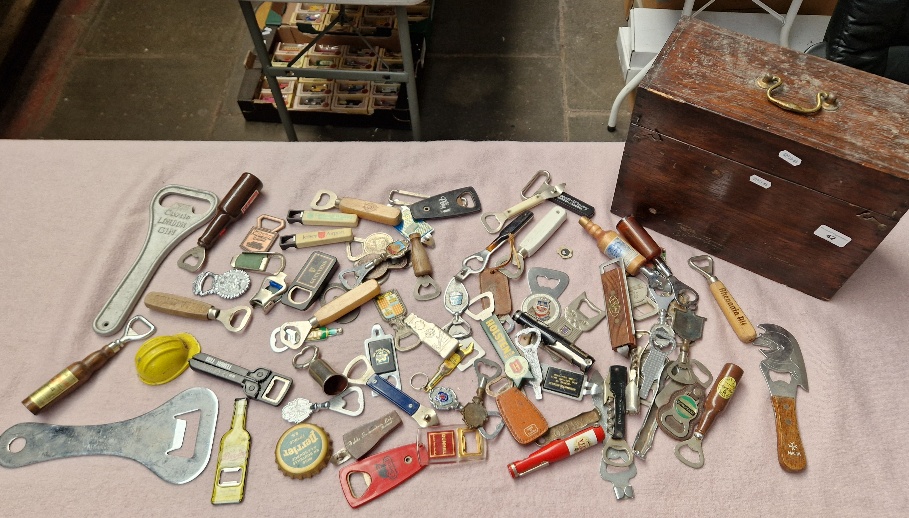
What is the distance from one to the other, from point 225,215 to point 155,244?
0.17 m

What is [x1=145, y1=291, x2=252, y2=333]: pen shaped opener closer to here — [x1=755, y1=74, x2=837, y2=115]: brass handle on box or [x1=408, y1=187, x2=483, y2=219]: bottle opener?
[x1=408, y1=187, x2=483, y2=219]: bottle opener

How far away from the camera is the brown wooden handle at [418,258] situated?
1.28 m

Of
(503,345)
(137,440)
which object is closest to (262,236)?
(137,440)

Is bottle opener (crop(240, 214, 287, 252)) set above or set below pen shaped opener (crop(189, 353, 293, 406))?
above

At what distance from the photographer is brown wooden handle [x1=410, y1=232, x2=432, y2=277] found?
1.28 meters

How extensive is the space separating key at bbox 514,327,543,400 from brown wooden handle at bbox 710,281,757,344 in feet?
1.25

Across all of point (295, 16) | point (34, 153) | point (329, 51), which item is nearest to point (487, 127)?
point (329, 51)

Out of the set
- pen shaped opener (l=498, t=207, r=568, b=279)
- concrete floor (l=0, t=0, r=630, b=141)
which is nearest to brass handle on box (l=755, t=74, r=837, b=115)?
pen shaped opener (l=498, t=207, r=568, b=279)

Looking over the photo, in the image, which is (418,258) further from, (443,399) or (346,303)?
(443,399)

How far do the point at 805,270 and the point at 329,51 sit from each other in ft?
5.67

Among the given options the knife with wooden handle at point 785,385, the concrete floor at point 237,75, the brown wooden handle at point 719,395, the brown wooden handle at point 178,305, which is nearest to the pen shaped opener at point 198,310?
the brown wooden handle at point 178,305

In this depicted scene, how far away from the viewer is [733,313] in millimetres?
1216

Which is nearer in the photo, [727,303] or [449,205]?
[727,303]

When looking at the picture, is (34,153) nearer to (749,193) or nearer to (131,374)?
(131,374)
